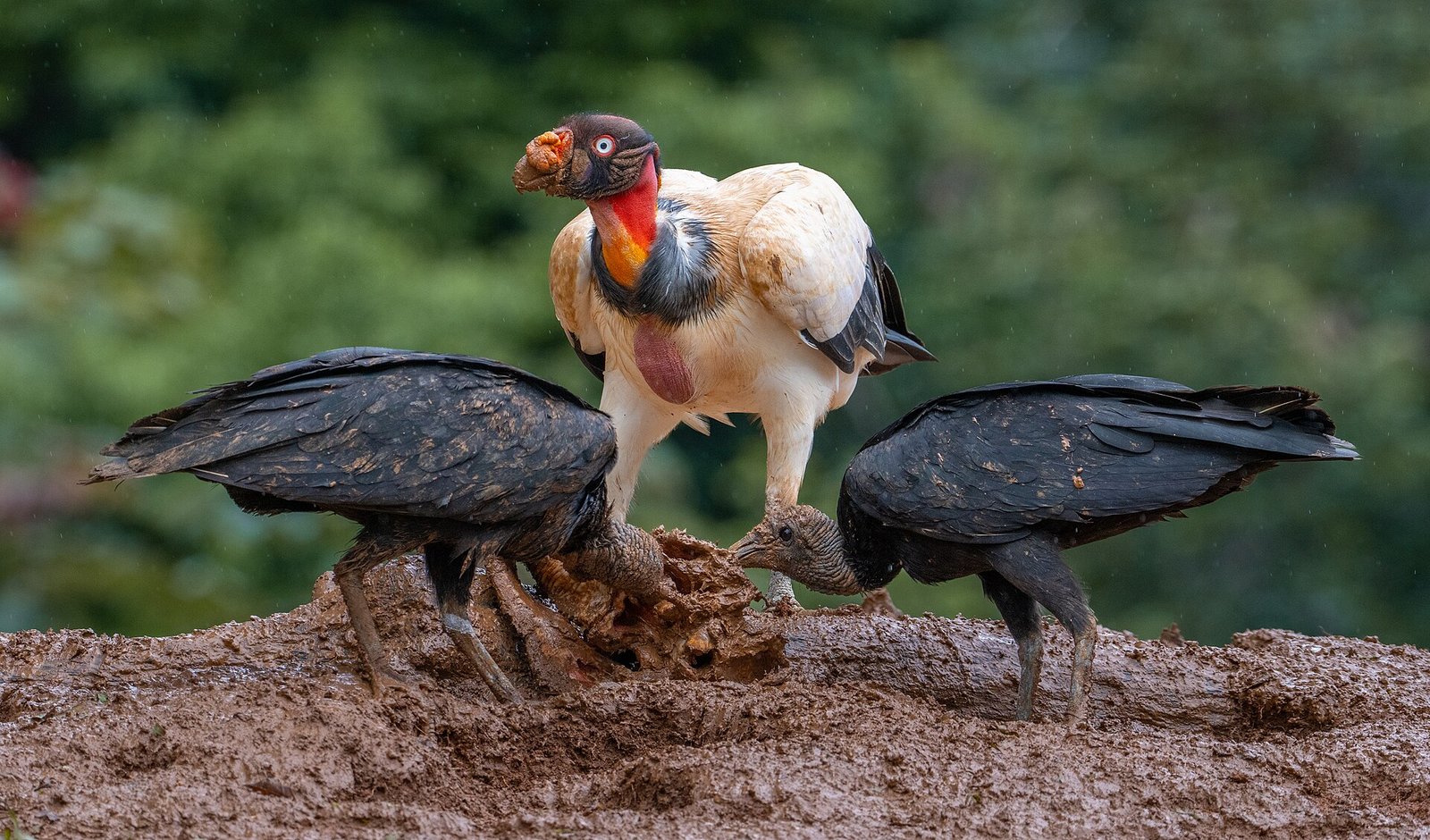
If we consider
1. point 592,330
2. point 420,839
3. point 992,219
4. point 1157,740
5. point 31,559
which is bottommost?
point 31,559

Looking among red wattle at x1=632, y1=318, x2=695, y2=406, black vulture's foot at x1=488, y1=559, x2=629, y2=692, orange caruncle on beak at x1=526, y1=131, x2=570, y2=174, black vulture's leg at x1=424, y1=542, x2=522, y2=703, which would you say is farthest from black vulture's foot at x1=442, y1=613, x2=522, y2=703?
orange caruncle on beak at x1=526, y1=131, x2=570, y2=174

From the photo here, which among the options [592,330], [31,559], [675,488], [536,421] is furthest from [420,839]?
[675,488]

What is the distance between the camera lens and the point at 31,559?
9.96 m

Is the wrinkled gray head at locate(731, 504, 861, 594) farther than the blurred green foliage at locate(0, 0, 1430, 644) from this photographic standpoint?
No

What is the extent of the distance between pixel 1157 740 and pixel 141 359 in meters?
7.64

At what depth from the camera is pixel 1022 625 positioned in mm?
5281

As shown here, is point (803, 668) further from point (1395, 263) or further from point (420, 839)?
point (1395, 263)

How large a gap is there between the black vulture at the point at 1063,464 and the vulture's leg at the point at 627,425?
1.29 metres

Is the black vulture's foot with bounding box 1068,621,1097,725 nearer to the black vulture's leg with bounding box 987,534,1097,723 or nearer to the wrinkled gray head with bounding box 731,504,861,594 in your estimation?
the black vulture's leg with bounding box 987,534,1097,723

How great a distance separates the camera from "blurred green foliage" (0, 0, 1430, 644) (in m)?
10.3

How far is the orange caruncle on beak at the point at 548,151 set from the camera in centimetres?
512

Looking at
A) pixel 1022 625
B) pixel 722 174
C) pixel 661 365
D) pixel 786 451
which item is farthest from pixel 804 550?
pixel 722 174

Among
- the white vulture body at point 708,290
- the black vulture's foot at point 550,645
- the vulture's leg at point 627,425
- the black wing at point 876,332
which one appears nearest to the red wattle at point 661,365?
the white vulture body at point 708,290

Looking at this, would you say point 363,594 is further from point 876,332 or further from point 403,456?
point 876,332
